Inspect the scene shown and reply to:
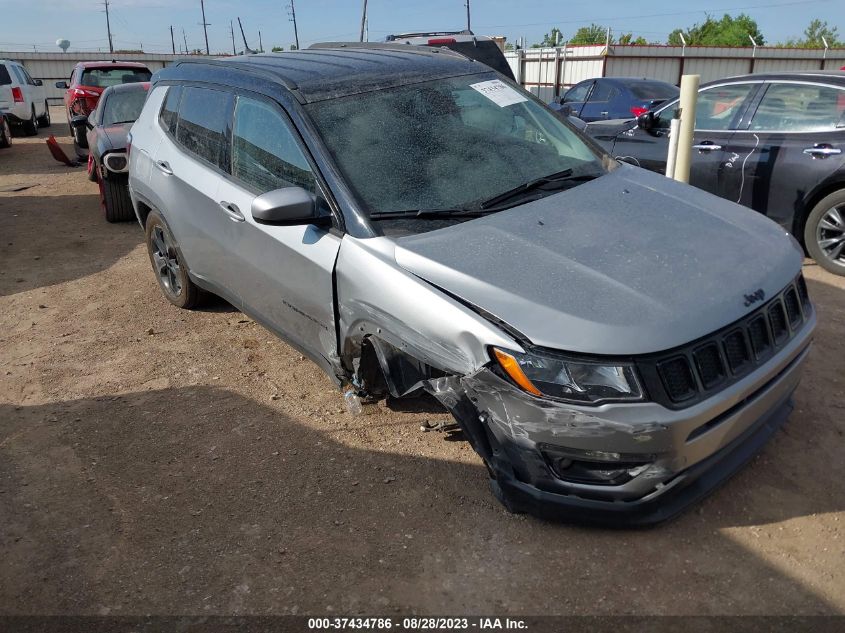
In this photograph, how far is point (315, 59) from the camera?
4191 millimetres

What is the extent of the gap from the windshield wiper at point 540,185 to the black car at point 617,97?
806 cm

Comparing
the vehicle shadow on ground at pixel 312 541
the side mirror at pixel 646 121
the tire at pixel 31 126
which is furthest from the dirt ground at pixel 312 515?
the tire at pixel 31 126

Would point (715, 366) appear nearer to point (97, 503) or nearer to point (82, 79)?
point (97, 503)

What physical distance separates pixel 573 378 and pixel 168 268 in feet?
13.0

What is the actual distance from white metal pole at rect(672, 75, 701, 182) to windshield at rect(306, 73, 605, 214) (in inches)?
82.0

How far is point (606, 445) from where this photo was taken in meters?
2.59

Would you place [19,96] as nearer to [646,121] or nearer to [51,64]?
[646,121]

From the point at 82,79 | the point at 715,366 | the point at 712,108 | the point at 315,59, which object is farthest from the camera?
the point at 82,79

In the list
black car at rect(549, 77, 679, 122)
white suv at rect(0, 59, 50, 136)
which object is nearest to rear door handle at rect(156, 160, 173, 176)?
black car at rect(549, 77, 679, 122)

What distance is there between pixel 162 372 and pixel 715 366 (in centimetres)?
341

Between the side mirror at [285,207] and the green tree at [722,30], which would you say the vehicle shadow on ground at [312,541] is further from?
the green tree at [722,30]

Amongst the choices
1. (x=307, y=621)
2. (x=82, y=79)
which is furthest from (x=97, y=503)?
(x=82, y=79)

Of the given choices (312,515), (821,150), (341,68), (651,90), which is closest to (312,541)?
(312,515)

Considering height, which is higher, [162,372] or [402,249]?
[402,249]
